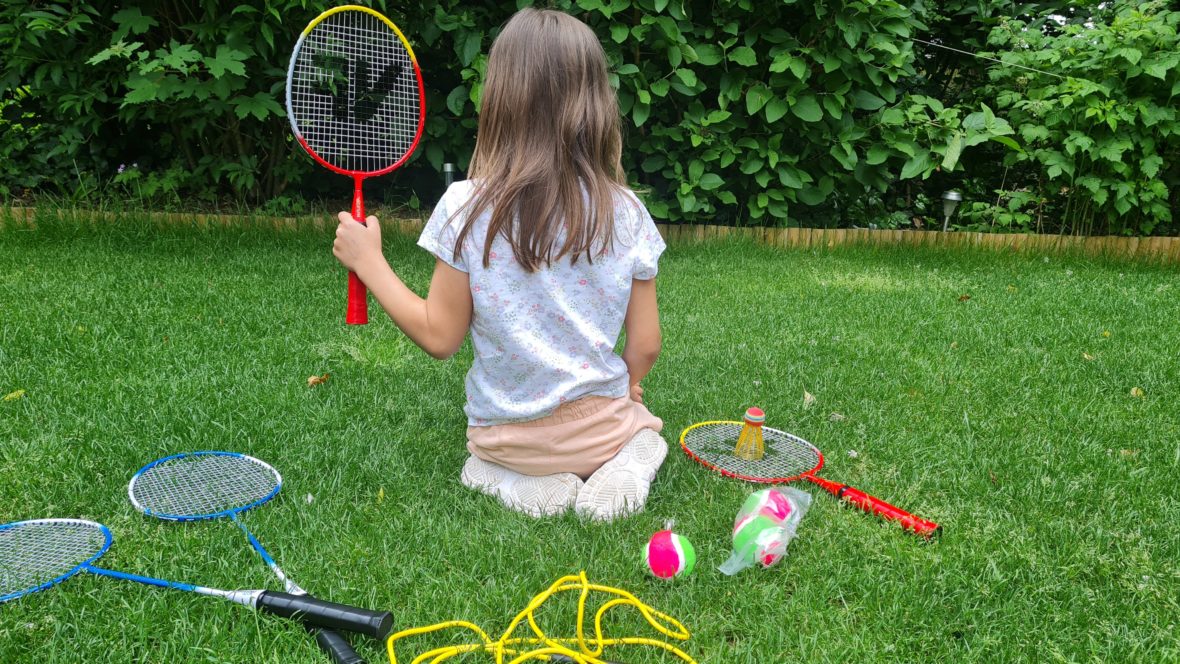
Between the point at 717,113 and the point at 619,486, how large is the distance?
Answer: 3812mm

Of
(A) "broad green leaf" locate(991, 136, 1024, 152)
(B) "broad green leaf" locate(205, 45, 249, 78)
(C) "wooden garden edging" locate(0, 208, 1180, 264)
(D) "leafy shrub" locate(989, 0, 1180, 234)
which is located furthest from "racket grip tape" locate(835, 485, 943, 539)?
Result: (D) "leafy shrub" locate(989, 0, 1180, 234)

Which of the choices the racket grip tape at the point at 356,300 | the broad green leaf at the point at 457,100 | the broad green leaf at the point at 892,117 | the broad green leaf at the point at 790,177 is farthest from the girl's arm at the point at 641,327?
the broad green leaf at the point at 892,117

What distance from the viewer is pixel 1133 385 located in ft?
10.5

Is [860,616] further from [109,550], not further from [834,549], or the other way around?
[109,550]

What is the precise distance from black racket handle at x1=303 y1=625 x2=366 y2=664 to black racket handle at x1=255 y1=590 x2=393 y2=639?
0.01 metres

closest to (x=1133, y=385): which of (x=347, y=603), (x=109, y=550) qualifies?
(x=347, y=603)

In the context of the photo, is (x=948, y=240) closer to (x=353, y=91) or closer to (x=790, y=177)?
(x=790, y=177)

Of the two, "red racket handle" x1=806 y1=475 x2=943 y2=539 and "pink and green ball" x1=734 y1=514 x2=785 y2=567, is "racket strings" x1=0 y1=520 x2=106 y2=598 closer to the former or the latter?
"pink and green ball" x1=734 y1=514 x2=785 y2=567

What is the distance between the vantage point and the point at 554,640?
163 centimetres

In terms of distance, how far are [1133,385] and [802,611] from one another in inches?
89.1

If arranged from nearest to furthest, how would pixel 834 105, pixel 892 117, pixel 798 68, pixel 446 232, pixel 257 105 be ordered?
pixel 446 232
pixel 257 105
pixel 798 68
pixel 834 105
pixel 892 117

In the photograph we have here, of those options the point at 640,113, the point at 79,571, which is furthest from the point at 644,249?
the point at 640,113

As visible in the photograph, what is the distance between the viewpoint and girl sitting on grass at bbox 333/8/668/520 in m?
1.95

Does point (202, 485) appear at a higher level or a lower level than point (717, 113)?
lower
